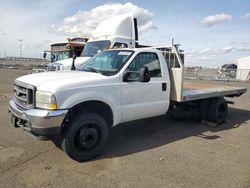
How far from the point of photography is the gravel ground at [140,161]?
13.0 ft

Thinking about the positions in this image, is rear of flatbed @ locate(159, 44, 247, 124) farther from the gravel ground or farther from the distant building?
the distant building

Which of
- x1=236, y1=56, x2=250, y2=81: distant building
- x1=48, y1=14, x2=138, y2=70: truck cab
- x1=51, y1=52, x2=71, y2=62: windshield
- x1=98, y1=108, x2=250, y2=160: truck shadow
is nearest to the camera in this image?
x1=98, y1=108, x2=250, y2=160: truck shadow

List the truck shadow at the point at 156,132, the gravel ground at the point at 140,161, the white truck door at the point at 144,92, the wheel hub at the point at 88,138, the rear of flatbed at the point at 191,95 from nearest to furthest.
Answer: the gravel ground at the point at 140,161 → the wheel hub at the point at 88,138 → the white truck door at the point at 144,92 → the truck shadow at the point at 156,132 → the rear of flatbed at the point at 191,95

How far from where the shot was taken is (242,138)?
6414 mm

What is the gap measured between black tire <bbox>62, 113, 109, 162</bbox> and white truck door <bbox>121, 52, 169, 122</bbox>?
2.15 feet

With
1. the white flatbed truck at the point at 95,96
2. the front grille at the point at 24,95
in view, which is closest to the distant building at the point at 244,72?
the white flatbed truck at the point at 95,96

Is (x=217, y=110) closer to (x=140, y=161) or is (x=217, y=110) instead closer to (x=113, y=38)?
(x=140, y=161)

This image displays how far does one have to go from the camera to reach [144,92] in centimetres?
550

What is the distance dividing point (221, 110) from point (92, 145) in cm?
470

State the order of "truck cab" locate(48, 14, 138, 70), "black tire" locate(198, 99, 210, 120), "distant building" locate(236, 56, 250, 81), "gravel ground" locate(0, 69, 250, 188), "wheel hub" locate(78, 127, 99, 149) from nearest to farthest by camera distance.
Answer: "gravel ground" locate(0, 69, 250, 188)
"wheel hub" locate(78, 127, 99, 149)
"black tire" locate(198, 99, 210, 120)
"truck cab" locate(48, 14, 138, 70)
"distant building" locate(236, 56, 250, 81)

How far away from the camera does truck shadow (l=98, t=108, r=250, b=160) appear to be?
5438 mm

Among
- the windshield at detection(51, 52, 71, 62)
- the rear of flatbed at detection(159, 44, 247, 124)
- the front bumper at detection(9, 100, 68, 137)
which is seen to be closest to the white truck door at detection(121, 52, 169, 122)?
the rear of flatbed at detection(159, 44, 247, 124)

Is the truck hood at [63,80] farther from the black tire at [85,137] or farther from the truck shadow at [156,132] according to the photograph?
the truck shadow at [156,132]

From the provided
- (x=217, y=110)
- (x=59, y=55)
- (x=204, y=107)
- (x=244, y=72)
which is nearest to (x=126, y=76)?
(x=204, y=107)
